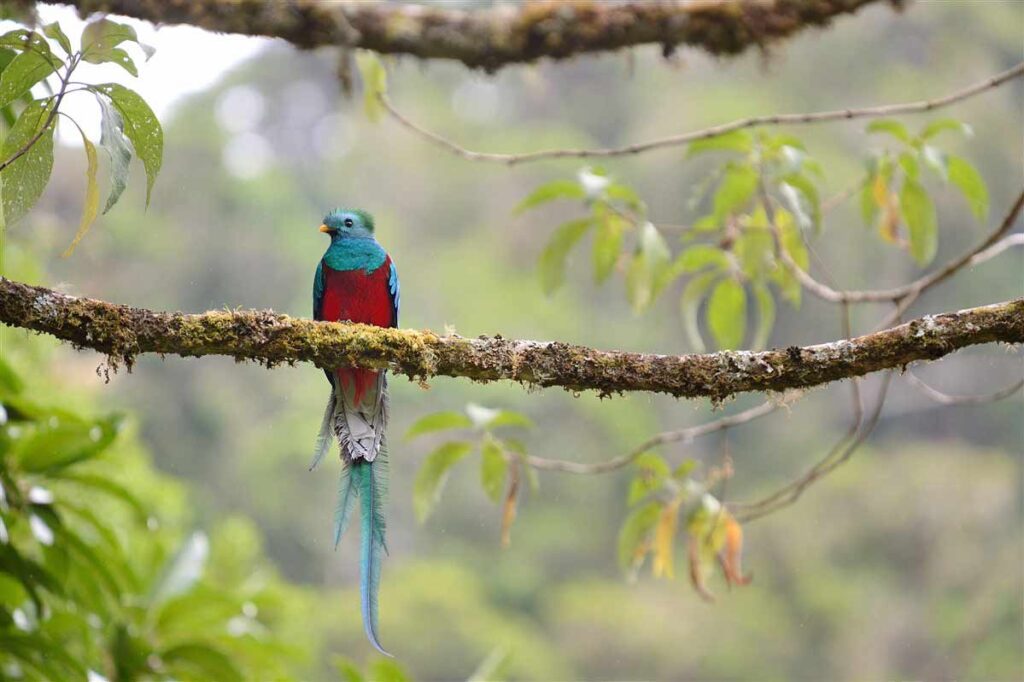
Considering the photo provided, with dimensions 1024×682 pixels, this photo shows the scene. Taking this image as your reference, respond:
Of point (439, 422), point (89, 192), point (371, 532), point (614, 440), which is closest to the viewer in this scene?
point (89, 192)

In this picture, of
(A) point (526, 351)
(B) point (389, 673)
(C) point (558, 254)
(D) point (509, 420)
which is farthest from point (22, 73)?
(C) point (558, 254)

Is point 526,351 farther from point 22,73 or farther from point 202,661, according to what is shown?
point 202,661

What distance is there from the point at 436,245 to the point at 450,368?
15.6m

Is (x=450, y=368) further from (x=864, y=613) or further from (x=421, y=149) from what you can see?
(x=421, y=149)

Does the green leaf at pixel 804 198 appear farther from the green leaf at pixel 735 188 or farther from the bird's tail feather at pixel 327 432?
the bird's tail feather at pixel 327 432

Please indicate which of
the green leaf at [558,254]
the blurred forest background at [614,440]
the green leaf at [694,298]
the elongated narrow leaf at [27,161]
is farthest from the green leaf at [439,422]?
the blurred forest background at [614,440]

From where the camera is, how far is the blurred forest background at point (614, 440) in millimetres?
12953

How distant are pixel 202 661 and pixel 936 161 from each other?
7.13 ft

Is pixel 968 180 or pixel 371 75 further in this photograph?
pixel 371 75

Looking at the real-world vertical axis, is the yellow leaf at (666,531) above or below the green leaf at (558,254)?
below

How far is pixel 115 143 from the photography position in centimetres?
166

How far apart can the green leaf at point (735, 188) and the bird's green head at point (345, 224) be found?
3.20 ft

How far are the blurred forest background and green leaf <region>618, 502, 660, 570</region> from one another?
29.2 ft

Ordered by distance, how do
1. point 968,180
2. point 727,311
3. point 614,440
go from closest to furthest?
1. point 968,180
2. point 727,311
3. point 614,440
